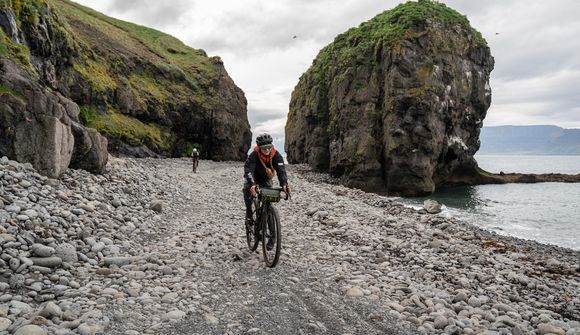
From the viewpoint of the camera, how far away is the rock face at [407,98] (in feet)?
149

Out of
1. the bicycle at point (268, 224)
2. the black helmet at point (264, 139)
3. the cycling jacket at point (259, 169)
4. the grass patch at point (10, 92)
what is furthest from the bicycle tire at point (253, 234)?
the grass patch at point (10, 92)

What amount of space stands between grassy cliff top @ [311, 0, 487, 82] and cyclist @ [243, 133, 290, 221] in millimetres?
43945

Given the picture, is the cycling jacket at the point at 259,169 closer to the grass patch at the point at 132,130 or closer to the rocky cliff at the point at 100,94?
the rocky cliff at the point at 100,94

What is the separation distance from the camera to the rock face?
45.3 meters

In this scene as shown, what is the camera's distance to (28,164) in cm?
1092

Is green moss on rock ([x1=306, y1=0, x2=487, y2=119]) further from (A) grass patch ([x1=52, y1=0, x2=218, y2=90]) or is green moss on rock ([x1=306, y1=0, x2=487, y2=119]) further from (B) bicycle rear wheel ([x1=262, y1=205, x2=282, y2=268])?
(B) bicycle rear wheel ([x1=262, y1=205, x2=282, y2=268])

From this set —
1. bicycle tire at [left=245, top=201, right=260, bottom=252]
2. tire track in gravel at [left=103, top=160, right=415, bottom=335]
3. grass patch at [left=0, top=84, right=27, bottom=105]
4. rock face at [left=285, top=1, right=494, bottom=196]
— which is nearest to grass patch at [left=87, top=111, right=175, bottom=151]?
grass patch at [left=0, top=84, right=27, bottom=105]

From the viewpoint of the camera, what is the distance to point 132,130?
4538 centimetres

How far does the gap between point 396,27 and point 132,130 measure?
Answer: 1546 inches

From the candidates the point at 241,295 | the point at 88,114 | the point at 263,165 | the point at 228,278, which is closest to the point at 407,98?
the point at 88,114

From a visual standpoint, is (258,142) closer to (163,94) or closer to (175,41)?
(163,94)

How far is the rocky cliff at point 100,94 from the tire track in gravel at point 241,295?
5618 mm

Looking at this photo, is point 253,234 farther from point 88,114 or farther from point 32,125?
point 88,114

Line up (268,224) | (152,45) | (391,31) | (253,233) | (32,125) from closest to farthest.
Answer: (268,224), (253,233), (32,125), (391,31), (152,45)
